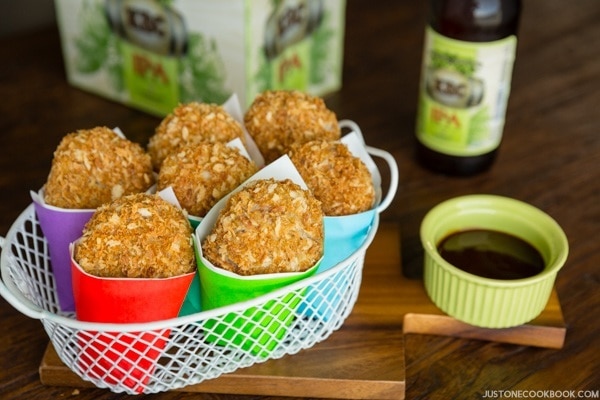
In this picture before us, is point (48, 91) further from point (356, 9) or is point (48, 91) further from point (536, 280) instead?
point (536, 280)

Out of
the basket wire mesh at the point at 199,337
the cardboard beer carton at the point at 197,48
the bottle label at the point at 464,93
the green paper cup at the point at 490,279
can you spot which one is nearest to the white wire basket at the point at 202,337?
the basket wire mesh at the point at 199,337

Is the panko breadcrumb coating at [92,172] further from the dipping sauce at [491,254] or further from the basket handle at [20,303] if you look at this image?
the dipping sauce at [491,254]

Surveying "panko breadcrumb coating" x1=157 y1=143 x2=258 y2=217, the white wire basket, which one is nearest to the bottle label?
the white wire basket

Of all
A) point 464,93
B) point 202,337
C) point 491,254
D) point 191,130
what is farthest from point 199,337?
point 464,93

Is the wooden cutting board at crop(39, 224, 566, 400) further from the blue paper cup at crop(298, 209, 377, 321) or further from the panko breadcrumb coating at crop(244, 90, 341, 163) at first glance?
the panko breadcrumb coating at crop(244, 90, 341, 163)

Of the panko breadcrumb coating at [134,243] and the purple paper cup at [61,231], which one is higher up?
the panko breadcrumb coating at [134,243]

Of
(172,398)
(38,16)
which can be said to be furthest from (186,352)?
(38,16)

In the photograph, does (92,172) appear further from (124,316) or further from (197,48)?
(197,48)
